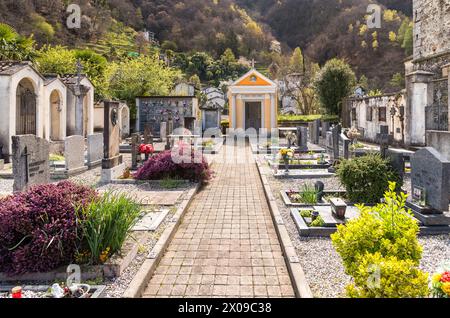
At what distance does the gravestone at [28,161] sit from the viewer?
612 cm

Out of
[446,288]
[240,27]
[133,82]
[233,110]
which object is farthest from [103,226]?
[240,27]

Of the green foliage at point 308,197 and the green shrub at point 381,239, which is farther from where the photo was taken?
the green foliage at point 308,197

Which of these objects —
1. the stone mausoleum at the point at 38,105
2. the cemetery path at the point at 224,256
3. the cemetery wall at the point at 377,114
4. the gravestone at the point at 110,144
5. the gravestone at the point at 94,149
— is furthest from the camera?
the cemetery wall at the point at 377,114

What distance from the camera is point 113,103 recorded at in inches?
408

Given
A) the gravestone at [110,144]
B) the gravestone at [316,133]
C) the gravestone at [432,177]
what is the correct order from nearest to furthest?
the gravestone at [432,177] → the gravestone at [110,144] → the gravestone at [316,133]

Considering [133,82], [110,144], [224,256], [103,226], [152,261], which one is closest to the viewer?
[103,226]

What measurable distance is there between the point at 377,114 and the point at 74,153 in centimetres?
1609

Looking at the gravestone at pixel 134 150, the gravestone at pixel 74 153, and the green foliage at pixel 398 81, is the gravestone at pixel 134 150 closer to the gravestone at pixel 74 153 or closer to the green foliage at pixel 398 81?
the gravestone at pixel 74 153

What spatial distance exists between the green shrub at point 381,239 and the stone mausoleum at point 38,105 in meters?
13.1

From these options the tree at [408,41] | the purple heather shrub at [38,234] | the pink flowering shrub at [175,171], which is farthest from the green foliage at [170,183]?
the tree at [408,41]

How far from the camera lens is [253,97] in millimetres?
25516

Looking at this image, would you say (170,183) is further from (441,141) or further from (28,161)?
(441,141)

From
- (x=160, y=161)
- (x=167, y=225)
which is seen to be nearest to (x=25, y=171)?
(x=167, y=225)

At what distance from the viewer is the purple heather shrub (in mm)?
3893
